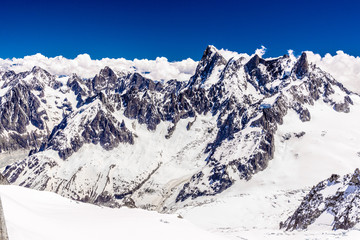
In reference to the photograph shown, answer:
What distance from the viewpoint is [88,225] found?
22938 mm

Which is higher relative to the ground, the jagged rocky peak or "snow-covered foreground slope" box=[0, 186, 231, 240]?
the jagged rocky peak

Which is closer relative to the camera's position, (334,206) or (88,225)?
(88,225)

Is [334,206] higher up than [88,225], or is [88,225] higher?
[334,206]

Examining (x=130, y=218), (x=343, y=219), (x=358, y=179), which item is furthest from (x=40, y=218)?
(x=358, y=179)

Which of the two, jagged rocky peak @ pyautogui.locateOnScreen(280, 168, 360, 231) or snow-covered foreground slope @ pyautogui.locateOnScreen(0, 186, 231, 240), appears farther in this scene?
jagged rocky peak @ pyautogui.locateOnScreen(280, 168, 360, 231)

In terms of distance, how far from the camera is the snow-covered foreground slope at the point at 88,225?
19266mm

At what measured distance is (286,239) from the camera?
3997cm

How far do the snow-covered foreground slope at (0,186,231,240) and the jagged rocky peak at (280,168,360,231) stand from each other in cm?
4332

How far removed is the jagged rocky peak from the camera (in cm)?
5728

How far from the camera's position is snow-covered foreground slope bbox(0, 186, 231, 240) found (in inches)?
758

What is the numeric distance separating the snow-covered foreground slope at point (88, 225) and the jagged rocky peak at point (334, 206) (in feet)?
142

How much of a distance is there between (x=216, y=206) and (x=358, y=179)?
115534 mm

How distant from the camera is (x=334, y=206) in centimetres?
6956

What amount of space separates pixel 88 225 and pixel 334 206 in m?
66.4
